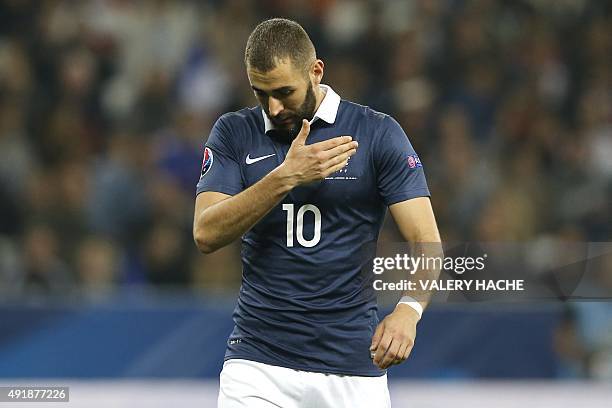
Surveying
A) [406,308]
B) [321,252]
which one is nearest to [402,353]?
[406,308]

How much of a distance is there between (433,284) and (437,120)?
16.6 feet

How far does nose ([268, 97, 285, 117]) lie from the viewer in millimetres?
3594

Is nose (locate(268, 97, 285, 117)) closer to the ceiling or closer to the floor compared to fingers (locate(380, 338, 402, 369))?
closer to the ceiling

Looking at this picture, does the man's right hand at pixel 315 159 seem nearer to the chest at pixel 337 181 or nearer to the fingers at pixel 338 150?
the fingers at pixel 338 150

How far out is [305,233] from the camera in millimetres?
3688

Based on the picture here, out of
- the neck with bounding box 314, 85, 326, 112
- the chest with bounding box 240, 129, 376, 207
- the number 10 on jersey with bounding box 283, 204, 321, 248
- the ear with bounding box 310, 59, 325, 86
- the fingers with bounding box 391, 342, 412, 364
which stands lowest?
the fingers with bounding box 391, 342, 412, 364

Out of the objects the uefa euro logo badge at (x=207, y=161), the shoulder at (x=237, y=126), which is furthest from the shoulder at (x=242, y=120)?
the uefa euro logo badge at (x=207, y=161)

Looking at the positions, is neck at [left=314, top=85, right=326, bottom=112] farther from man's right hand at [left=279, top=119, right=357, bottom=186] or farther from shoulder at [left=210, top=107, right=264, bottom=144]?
man's right hand at [left=279, top=119, right=357, bottom=186]

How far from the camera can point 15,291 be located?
7738 millimetres

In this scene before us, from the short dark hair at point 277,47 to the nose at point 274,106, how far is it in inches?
4.1

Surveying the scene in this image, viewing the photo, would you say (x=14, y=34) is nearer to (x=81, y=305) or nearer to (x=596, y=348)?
(x=81, y=305)

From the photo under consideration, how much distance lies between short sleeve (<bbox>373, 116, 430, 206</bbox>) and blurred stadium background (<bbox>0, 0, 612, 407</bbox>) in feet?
8.38

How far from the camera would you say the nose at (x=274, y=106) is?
3.59 metres

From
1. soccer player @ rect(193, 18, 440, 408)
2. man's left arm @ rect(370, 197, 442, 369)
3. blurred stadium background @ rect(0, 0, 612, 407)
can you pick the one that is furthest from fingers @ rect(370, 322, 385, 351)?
blurred stadium background @ rect(0, 0, 612, 407)
